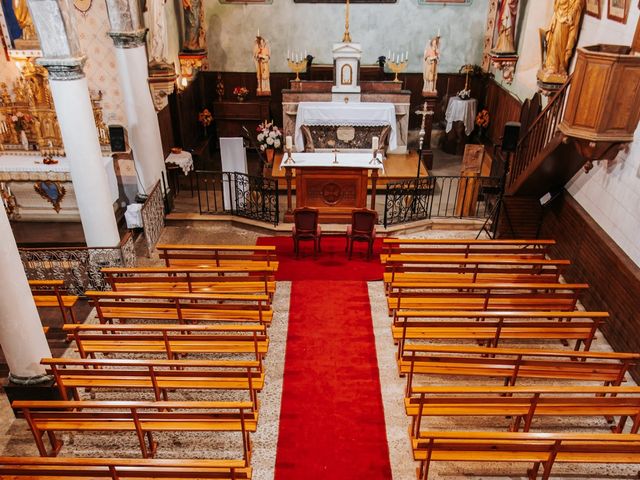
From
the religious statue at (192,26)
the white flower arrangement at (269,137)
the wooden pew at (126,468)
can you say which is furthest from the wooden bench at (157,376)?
the religious statue at (192,26)

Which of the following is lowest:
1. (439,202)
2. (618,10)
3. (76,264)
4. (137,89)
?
(439,202)

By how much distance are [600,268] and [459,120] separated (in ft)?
25.2

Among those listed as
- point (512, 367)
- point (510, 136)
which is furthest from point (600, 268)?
point (512, 367)

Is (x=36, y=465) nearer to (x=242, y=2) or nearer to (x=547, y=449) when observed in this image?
(x=547, y=449)

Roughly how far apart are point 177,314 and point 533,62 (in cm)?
→ 962

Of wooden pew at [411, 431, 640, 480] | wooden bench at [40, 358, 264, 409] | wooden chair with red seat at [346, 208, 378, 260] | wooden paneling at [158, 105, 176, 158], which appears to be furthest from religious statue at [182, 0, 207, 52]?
wooden pew at [411, 431, 640, 480]

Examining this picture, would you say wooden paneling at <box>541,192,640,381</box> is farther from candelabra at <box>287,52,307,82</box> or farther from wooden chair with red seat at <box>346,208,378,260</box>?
candelabra at <box>287,52,307,82</box>

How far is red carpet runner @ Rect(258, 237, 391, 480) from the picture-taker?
5.29 meters

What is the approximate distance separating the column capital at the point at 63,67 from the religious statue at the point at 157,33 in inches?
105

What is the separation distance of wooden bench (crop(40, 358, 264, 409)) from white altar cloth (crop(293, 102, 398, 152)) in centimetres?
869

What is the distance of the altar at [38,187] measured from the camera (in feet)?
31.2

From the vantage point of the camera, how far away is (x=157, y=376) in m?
5.48

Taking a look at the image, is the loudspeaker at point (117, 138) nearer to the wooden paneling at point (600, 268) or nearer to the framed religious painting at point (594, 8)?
the wooden paneling at point (600, 268)

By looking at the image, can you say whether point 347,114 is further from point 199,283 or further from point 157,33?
point 199,283
